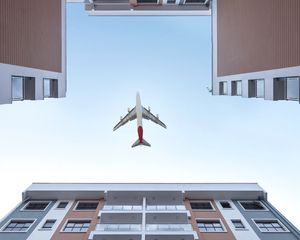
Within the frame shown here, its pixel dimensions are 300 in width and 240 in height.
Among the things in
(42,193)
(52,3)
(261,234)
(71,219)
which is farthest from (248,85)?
(42,193)

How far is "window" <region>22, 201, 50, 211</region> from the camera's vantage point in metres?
30.4

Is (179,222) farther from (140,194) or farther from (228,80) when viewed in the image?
(228,80)

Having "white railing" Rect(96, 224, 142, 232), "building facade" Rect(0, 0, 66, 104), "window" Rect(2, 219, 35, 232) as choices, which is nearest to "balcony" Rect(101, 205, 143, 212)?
"white railing" Rect(96, 224, 142, 232)

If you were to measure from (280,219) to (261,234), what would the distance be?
11.0 ft

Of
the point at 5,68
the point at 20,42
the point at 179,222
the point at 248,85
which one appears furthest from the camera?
the point at 179,222

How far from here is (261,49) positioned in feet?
57.2

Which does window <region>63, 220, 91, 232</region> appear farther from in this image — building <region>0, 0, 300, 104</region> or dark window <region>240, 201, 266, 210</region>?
dark window <region>240, 201, 266, 210</region>

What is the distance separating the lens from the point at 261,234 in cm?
2558

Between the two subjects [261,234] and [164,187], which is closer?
[261,234]

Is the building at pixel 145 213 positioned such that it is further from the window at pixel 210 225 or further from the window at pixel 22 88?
the window at pixel 22 88

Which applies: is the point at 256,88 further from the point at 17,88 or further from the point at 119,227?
the point at 119,227

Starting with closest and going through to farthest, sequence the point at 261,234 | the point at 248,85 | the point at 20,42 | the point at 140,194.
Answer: the point at 20,42, the point at 248,85, the point at 261,234, the point at 140,194

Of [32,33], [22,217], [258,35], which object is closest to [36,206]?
[22,217]

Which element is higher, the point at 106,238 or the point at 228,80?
the point at 228,80
